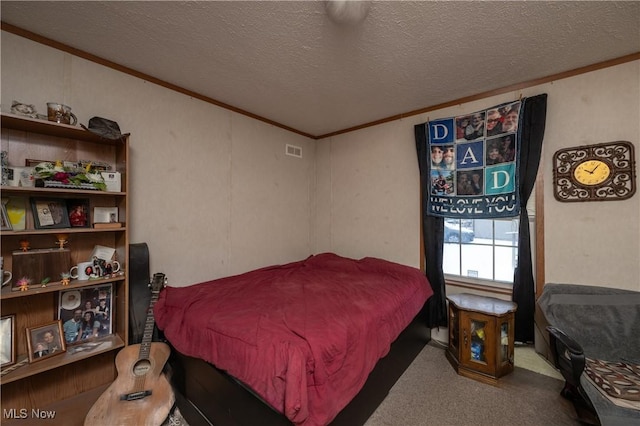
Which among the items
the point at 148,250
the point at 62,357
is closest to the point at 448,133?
the point at 148,250

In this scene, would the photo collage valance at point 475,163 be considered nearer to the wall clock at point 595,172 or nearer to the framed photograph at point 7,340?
the wall clock at point 595,172

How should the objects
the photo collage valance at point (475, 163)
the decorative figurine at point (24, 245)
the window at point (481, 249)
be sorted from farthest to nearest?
the window at point (481, 249)
the photo collage valance at point (475, 163)
the decorative figurine at point (24, 245)

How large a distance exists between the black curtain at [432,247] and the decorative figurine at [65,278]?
293cm

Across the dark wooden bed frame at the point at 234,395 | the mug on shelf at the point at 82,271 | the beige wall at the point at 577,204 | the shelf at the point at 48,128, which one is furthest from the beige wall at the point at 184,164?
the beige wall at the point at 577,204

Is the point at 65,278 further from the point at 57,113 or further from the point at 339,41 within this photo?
the point at 339,41

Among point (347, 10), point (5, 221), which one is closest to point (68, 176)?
point (5, 221)

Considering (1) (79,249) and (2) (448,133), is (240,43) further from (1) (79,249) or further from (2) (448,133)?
(2) (448,133)

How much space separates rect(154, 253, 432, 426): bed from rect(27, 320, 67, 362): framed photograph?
20.0 inches

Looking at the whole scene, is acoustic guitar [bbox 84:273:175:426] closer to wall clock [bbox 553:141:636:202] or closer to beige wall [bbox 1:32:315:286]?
beige wall [bbox 1:32:315:286]

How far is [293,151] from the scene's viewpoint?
346 centimetres

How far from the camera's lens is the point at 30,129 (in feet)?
5.16

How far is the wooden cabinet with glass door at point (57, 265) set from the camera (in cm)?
146

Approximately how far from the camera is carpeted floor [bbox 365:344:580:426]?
1.60 metres

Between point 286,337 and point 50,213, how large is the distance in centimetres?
168
